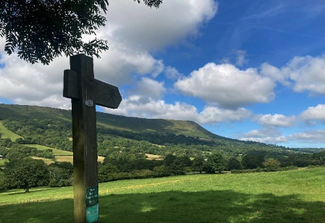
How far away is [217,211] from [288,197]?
22.3ft

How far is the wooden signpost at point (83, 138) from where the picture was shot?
472 centimetres

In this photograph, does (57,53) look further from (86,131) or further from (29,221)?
(29,221)

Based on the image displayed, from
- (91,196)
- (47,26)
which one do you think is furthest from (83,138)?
(47,26)

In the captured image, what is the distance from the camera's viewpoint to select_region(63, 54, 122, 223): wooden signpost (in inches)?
186

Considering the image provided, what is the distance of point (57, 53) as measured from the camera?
757 centimetres

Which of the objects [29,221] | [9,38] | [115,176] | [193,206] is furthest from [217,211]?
[115,176]

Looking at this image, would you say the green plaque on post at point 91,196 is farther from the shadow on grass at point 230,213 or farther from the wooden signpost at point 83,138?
the shadow on grass at point 230,213

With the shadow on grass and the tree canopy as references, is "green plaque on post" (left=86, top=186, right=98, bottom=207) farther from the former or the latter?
the shadow on grass

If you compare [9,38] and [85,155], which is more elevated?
[9,38]

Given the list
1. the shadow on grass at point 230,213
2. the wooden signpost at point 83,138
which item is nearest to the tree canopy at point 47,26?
the wooden signpost at point 83,138

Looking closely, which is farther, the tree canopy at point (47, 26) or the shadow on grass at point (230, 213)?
the shadow on grass at point (230, 213)

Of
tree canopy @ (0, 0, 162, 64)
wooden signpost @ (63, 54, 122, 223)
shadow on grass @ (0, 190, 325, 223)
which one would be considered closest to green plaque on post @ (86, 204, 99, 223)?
wooden signpost @ (63, 54, 122, 223)

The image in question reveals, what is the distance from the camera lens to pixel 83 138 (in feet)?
15.8

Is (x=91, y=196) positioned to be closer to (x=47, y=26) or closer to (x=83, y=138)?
(x=83, y=138)
